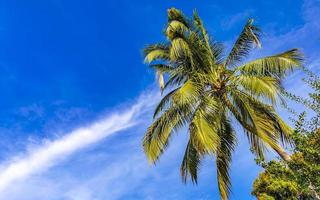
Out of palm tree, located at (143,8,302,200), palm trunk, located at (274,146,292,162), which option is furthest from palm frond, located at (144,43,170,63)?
palm trunk, located at (274,146,292,162)

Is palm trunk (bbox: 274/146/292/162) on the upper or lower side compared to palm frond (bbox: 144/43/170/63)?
lower

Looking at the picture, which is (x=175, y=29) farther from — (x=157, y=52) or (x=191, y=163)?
(x=191, y=163)

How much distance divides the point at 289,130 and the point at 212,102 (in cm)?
296

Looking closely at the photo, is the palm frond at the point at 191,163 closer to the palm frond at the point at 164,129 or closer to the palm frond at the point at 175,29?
the palm frond at the point at 164,129

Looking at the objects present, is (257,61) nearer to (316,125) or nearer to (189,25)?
(189,25)

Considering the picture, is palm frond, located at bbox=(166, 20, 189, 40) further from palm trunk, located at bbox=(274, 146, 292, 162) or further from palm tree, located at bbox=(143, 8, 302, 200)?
palm trunk, located at bbox=(274, 146, 292, 162)

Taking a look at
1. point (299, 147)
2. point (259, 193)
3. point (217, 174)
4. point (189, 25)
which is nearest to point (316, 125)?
point (299, 147)

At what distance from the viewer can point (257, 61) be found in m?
18.3

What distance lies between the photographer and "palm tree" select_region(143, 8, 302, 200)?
674 inches

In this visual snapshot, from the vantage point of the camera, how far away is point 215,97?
18.1 meters

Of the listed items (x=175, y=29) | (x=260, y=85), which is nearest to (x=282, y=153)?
(x=260, y=85)

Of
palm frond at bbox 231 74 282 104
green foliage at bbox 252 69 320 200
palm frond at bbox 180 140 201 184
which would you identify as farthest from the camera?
palm frond at bbox 180 140 201 184

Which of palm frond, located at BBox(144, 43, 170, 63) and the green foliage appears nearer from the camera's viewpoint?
the green foliage

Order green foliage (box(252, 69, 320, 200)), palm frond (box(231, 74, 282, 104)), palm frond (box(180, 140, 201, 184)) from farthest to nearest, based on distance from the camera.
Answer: palm frond (box(180, 140, 201, 184)) < palm frond (box(231, 74, 282, 104)) < green foliage (box(252, 69, 320, 200))
